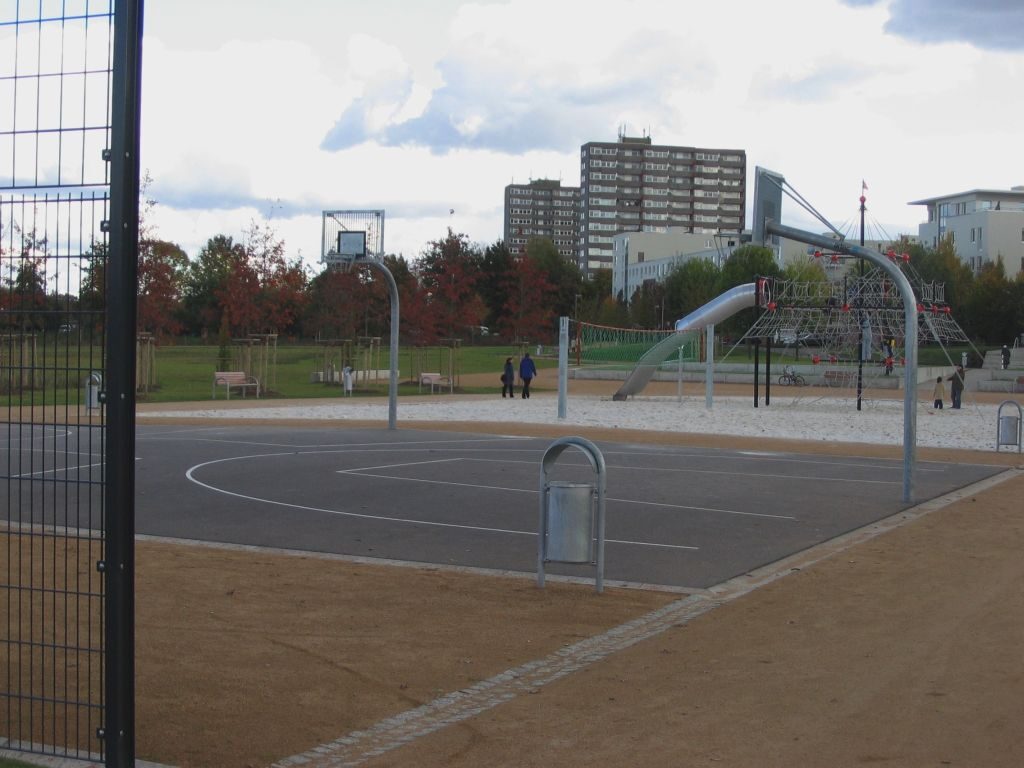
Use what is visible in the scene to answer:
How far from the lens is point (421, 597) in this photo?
941cm

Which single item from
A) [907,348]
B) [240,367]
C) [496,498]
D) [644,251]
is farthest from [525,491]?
[644,251]

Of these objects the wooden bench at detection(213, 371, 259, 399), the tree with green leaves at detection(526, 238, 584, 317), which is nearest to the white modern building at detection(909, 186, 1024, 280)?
the tree with green leaves at detection(526, 238, 584, 317)

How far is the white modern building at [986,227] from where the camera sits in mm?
109562

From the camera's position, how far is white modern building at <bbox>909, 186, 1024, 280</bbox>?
110 metres

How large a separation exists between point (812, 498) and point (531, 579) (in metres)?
6.87

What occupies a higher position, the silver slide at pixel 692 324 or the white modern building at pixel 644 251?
the white modern building at pixel 644 251

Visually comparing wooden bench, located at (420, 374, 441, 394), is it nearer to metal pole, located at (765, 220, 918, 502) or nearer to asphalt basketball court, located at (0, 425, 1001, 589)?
asphalt basketball court, located at (0, 425, 1001, 589)

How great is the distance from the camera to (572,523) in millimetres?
9641

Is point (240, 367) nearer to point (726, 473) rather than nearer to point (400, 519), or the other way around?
point (726, 473)

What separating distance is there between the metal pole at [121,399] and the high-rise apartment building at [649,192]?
609 feet

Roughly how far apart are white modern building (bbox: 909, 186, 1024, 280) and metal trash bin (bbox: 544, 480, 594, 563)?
334ft

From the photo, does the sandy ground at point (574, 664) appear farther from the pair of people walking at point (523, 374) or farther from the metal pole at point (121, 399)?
the pair of people walking at point (523, 374)

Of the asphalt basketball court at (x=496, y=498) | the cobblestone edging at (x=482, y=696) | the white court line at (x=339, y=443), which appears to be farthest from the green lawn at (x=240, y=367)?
the white court line at (x=339, y=443)

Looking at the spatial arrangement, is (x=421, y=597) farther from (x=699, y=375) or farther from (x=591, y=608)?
(x=699, y=375)
